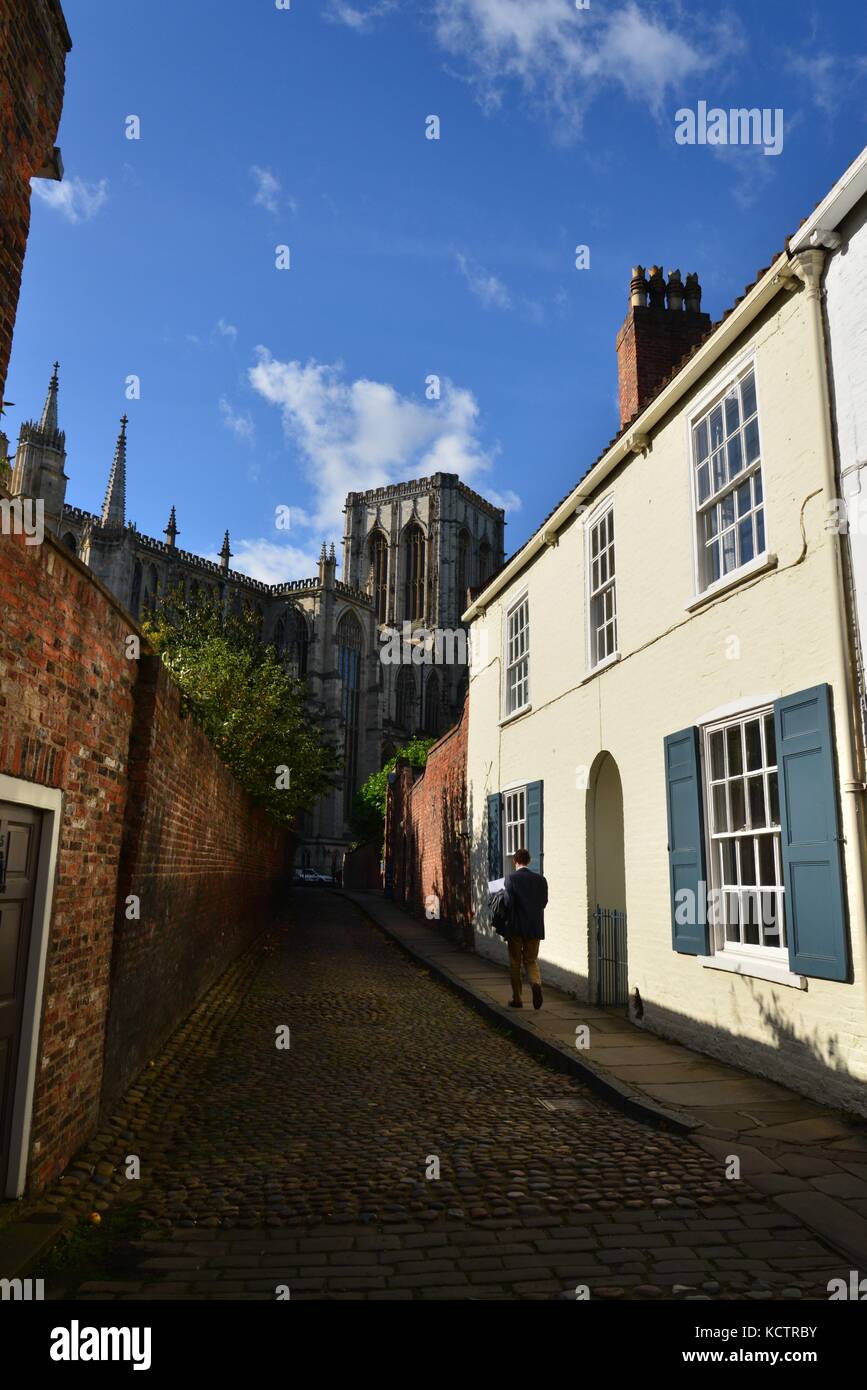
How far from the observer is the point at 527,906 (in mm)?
9531

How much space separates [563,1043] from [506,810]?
632 centimetres

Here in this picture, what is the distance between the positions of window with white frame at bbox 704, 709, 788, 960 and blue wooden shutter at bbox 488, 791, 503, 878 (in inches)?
251

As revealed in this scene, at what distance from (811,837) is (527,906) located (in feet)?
13.6

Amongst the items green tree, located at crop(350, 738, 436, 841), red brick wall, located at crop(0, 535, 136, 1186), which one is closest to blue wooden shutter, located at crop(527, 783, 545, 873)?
red brick wall, located at crop(0, 535, 136, 1186)

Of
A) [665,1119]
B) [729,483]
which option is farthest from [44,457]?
[665,1119]

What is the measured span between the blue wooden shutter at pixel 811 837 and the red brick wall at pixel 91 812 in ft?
14.4

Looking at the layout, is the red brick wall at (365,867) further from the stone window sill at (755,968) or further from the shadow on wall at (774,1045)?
the stone window sill at (755,968)

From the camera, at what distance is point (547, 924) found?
37.7ft

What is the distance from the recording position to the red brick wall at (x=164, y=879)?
5.70 m

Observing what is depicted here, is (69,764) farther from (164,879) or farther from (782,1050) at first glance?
(782,1050)

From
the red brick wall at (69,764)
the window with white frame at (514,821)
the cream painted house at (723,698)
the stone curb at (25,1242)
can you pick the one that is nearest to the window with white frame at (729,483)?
the cream painted house at (723,698)

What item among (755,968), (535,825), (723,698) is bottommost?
(755,968)

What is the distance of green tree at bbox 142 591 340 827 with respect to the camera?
16.0 metres
